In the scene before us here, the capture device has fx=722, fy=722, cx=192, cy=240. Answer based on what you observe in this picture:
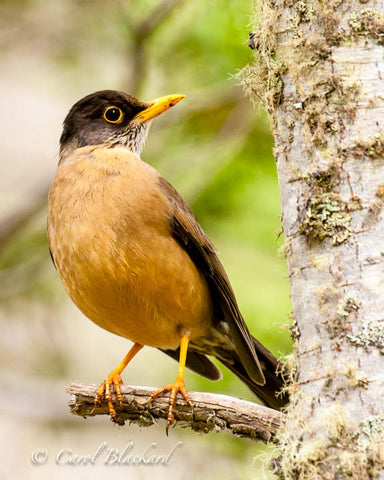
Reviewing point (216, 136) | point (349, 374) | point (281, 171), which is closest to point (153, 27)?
point (216, 136)

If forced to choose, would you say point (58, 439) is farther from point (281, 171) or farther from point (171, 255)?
point (281, 171)

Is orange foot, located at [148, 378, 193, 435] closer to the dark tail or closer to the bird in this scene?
the bird

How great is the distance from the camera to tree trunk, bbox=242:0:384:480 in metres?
2.92

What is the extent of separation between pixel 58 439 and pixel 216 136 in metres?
3.47

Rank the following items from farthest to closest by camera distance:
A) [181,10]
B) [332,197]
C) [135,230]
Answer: [181,10]
[135,230]
[332,197]

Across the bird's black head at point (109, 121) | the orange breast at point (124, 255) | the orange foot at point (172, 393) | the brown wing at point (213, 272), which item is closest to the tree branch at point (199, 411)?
the orange foot at point (172, 393)

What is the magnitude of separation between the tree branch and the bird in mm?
59

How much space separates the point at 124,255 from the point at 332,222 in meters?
1.59

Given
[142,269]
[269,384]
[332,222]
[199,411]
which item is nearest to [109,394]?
[199,411]

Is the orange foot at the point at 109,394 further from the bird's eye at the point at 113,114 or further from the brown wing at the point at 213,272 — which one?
the bird's eye at the point at 113,114

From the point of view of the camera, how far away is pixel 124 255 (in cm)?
436

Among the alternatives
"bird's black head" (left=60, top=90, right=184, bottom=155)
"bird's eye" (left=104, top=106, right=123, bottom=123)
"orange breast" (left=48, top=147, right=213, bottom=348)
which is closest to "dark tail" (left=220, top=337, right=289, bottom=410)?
"orange breast" (left=48, top=147, right=213, bottom=348)

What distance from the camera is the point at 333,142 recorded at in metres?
3.23

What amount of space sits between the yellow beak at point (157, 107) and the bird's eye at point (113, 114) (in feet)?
0.41
